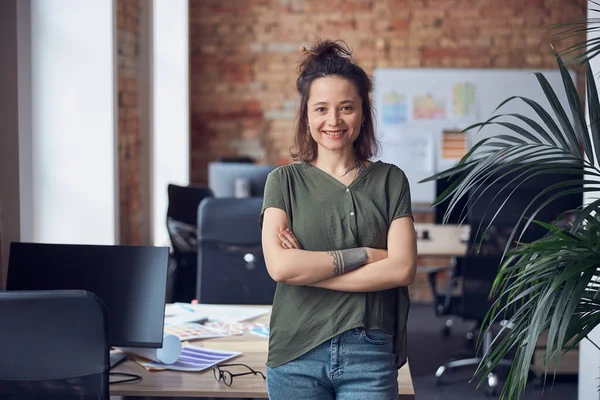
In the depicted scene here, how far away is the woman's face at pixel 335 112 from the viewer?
2.00 m

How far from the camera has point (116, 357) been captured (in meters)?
2.57

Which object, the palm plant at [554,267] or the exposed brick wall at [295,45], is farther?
the exposed brick wall at [295,45]

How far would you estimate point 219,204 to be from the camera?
364 cm

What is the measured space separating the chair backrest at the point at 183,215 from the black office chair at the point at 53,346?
281cm

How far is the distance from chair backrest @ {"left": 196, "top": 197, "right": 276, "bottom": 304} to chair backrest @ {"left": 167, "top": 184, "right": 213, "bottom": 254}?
1051mm

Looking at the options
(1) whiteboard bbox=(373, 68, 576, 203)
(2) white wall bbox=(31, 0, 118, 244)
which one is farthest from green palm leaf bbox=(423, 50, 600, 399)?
(1) whiteboard bbox=(373, 68, 576, 203)

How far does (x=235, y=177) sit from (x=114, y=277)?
270cm

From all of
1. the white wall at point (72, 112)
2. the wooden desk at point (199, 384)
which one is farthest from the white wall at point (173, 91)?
the wooden desk at point (199, 384)

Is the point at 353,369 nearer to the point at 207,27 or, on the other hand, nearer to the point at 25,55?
the point at 25,55

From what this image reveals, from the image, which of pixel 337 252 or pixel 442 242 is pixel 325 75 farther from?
pixel 442 242

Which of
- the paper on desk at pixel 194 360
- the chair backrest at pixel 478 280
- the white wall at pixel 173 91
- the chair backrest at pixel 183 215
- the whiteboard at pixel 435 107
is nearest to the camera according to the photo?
the paper on desk at pixel 194 360

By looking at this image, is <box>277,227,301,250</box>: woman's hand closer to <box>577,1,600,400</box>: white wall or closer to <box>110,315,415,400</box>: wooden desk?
<box>110,315,415,400</box>: wooden desk

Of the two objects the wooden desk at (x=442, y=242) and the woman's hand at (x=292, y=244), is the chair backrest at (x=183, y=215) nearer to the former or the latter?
the wooden desk at (x=442, y=242)

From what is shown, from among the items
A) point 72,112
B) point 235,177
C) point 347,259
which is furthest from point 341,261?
point 235,177
